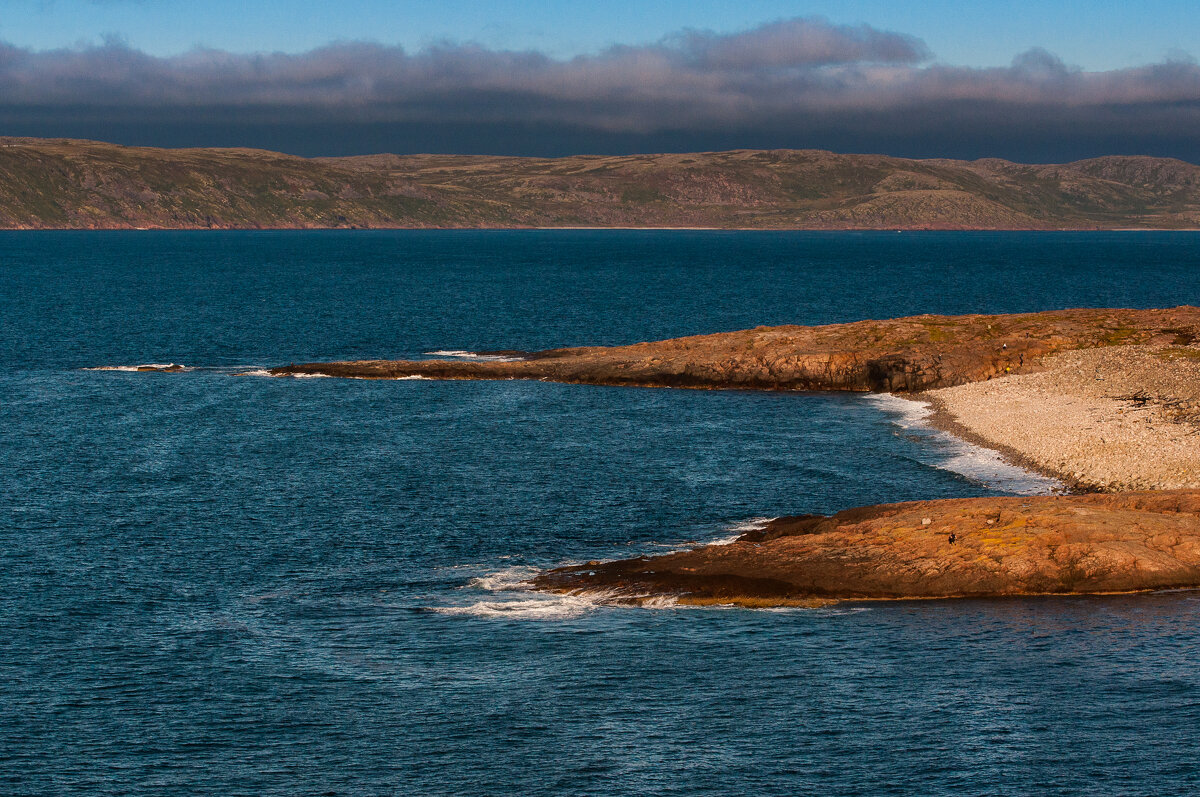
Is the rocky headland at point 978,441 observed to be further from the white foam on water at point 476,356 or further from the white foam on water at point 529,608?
the white foam on water at point 476,356

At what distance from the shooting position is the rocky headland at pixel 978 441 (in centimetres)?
4009

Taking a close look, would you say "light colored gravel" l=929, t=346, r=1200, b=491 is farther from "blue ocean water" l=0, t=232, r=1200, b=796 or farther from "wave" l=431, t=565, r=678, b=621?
"wave" l=431, t=565, r=678, b=621

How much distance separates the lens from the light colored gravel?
54.8 m

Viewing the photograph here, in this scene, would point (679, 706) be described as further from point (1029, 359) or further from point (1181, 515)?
point (1029, 359)

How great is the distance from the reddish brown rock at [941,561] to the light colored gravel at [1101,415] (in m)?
10.9

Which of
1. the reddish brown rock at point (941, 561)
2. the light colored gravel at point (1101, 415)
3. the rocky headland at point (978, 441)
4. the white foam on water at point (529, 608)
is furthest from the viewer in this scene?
the light colored gravel at point (1101, 415)

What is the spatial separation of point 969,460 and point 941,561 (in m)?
21.7

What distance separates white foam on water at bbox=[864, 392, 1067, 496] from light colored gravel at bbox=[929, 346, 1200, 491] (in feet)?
3.93

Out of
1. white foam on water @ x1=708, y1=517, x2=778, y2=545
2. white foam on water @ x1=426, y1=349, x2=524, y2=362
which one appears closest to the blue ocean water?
white foam on water @ x1=708, y1=517, x2=778, y2=545

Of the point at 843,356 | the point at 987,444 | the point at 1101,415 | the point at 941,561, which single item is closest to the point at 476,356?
the point at 843,356

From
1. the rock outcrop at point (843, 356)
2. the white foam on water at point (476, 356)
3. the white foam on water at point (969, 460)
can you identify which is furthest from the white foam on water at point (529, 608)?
the white foam on water at point (476, 356)

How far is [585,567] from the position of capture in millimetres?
42750

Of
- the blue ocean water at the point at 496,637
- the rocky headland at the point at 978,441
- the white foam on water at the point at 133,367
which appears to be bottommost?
the blue ocean water at the point at 496,637

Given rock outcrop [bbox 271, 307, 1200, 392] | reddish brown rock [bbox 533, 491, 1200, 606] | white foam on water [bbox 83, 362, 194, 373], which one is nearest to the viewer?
reddish brown rock [bbox 533, 491, 1200, 606]
